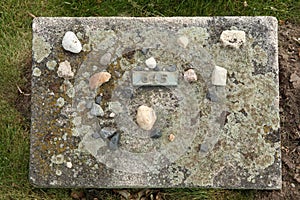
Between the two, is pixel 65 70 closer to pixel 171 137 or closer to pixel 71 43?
pixel 71 43

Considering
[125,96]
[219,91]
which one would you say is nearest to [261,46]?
A: [219,91]

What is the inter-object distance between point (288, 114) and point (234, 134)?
556mm

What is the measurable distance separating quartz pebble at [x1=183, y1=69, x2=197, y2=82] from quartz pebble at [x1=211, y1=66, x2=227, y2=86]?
87 mm

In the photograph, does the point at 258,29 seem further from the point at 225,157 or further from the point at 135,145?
the point at 135,145

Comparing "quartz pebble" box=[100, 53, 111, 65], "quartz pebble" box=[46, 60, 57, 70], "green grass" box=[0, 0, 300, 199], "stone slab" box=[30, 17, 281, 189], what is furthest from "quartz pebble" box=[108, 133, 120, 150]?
"green grass" box=[0, 0, 300, 199]

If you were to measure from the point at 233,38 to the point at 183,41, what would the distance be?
242 millimetres

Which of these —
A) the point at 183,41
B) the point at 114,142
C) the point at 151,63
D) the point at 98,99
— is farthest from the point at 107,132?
the point at 183,41

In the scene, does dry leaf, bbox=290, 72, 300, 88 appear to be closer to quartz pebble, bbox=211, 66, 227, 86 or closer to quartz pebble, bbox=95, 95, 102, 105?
quartz pebble, bbox=211, 66, 227, 86

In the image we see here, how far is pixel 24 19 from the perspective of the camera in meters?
3.12

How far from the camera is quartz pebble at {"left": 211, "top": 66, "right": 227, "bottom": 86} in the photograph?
2.41m

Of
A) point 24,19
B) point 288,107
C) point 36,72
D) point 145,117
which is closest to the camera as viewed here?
point 145,117

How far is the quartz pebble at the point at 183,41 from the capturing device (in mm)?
2460

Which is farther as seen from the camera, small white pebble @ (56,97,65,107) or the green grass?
the green grass

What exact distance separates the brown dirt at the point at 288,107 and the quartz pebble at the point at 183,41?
726 mm
